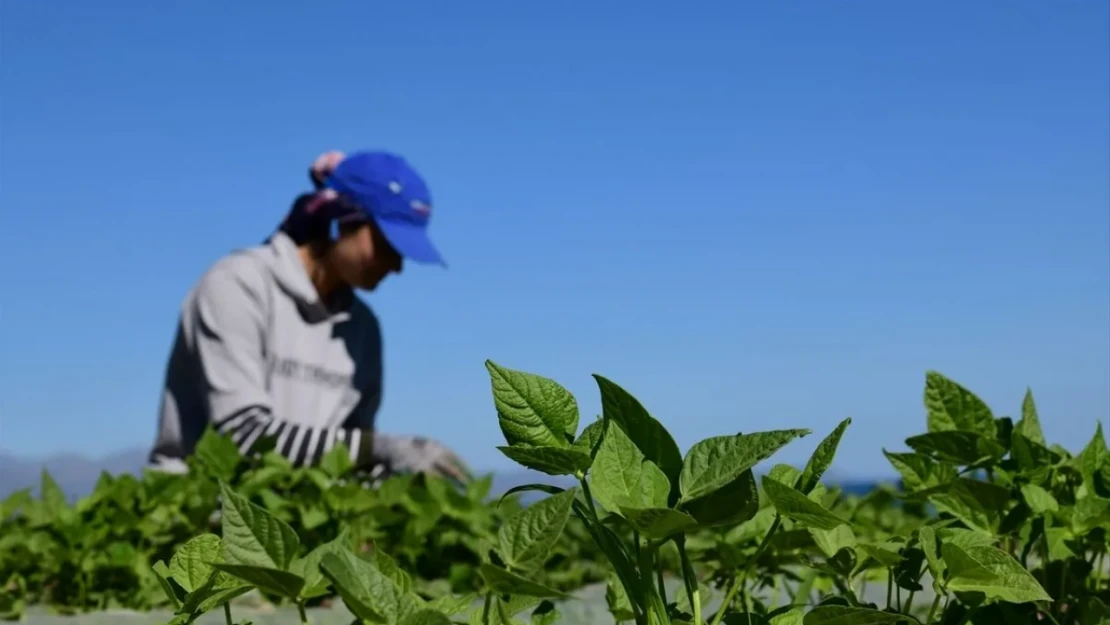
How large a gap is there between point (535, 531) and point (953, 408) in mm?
608

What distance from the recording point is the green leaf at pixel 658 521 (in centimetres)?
67

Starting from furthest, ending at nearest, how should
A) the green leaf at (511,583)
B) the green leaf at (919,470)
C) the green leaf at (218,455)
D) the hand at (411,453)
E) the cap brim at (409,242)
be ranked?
the cap brim at (409,242) < the hand at (411,453) < the green leaf at (218,455) < the green leaf at (919,470) < the green leaf at (511,583)

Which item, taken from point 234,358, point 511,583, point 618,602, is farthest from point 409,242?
point 511,583

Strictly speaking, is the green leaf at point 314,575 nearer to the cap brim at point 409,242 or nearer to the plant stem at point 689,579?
the plant stem at point 689,579

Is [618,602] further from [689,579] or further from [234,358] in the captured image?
[234,358]

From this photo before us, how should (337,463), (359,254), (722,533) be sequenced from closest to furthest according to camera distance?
1. (722,533)
2. (337,463)
3. (359,254)

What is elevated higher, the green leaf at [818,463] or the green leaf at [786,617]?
the green leaf at [818,463]

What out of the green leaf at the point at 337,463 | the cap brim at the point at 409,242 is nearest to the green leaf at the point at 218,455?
the green leaf at the point at 337,463

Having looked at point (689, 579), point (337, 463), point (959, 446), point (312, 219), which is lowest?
point (337, 463)

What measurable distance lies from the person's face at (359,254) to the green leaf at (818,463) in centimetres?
474

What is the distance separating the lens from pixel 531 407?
0.75 m

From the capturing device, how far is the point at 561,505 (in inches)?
27.3

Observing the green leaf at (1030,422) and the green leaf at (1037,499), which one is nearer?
the green leaf at (1037,499)

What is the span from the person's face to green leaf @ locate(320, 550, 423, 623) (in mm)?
4788
